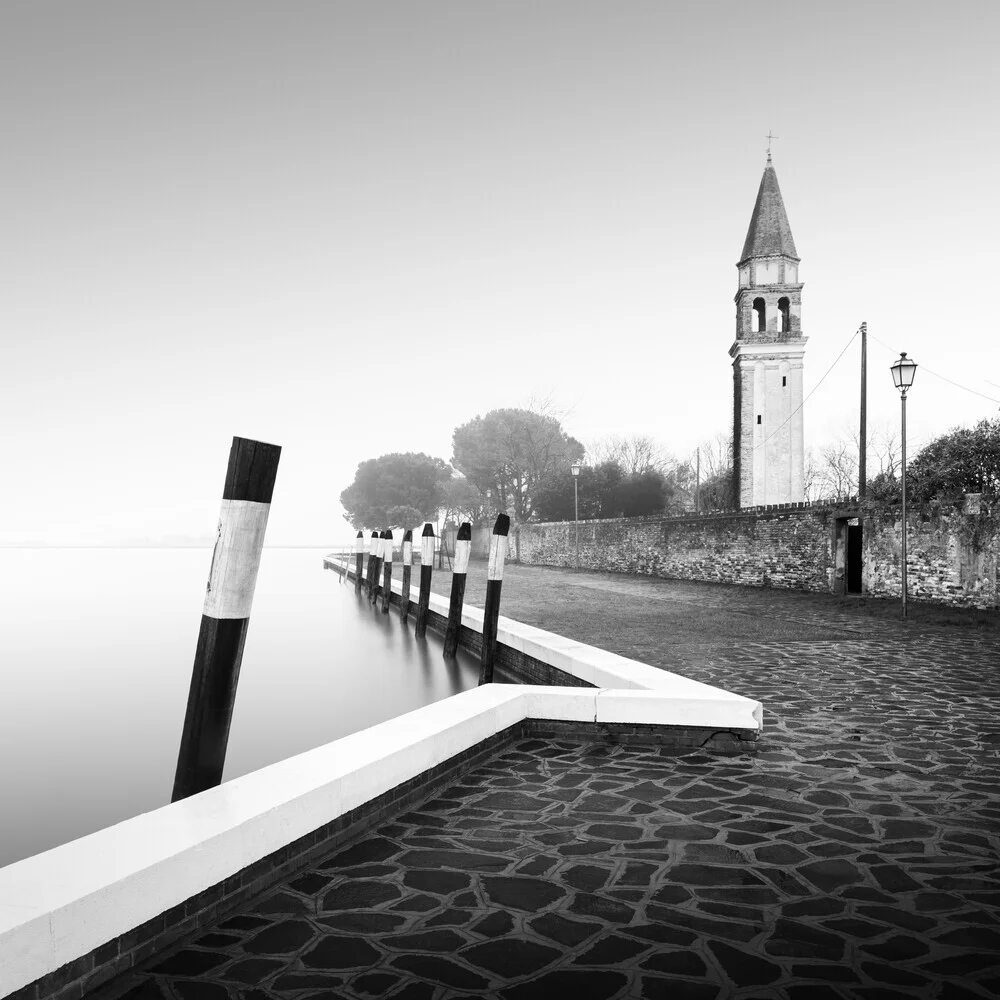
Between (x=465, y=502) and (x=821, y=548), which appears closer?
(x=821, y=548)

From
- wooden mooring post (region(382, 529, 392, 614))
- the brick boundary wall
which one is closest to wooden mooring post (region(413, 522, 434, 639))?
wooden mooring post (region(382, 529, 392, 614))

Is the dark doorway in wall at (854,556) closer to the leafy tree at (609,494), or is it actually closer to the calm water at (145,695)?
the calm water at (145,695)

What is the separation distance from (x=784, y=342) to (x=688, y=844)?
94.8ft

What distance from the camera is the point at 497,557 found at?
8406 millimetres

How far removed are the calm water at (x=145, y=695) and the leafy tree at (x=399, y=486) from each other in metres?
31.4

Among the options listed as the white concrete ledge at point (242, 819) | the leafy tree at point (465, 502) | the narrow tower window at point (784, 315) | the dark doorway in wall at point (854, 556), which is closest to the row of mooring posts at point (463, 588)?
the white concrete ledge at point (242, 819)

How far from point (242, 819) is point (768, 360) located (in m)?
29.7

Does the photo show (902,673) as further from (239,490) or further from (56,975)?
(56,975)

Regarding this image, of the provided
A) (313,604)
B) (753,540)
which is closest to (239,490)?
(753,540)

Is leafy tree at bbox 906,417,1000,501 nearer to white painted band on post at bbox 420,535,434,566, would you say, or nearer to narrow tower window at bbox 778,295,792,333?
white painted band on post at bbox 420,535,434,566

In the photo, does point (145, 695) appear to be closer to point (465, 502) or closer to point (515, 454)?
point (515, 454)

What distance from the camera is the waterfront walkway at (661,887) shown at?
1.84m

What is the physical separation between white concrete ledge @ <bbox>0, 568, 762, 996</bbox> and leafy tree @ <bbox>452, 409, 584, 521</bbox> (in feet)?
111

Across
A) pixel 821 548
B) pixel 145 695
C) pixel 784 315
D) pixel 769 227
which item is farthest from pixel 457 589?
pixel 769 227
